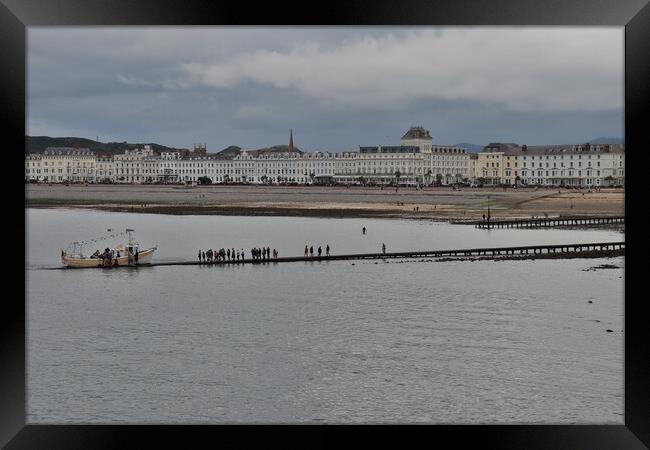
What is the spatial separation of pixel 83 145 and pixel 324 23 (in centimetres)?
4987

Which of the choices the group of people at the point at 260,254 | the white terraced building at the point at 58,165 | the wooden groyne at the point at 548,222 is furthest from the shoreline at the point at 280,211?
the white terraced building at the point at 58,165

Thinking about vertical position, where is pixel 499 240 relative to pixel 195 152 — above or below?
below

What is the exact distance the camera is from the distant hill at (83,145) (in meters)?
49.6

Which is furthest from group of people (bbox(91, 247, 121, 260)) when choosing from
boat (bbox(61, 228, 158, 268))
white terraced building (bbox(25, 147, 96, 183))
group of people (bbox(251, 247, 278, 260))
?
white terraced building (bbox(25, 147, 96, 183))

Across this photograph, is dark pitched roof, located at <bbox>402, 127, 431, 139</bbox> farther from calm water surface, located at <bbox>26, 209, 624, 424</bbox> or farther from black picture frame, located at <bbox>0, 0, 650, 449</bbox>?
black picture frame, located at <bbox>0, 0, 650, 449</bbox>

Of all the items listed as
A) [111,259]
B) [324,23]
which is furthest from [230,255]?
[324,23]

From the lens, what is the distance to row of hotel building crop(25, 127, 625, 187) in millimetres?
43312

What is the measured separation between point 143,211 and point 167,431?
30.5m

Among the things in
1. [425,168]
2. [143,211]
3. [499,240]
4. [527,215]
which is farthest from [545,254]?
[425,168]

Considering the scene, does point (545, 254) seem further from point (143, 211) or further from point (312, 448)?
point (143, 211)

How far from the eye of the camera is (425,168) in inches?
1976

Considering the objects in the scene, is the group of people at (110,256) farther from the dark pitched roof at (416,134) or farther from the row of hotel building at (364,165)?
the dark pitched roof at (416,134)

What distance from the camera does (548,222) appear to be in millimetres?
27047

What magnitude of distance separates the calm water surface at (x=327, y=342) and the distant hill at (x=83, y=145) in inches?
1182
